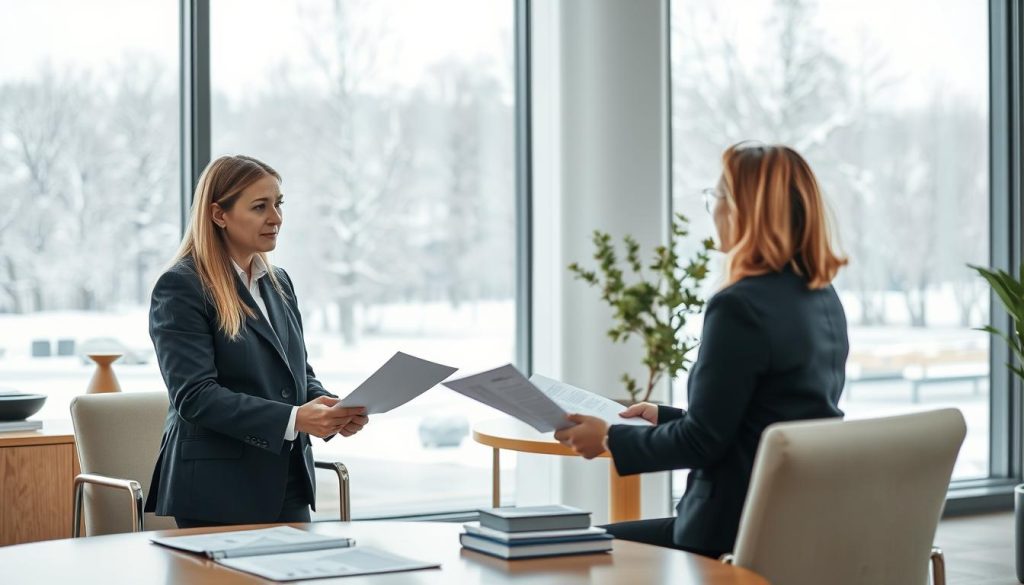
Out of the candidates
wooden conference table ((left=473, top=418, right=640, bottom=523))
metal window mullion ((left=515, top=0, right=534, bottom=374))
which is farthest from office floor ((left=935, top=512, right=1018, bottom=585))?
metal window mullion ((left=515, top=0, right=534, bottom=374))

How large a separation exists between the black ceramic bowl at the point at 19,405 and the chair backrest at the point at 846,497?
2760 mm

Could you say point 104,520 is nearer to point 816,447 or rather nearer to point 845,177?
point 816,447

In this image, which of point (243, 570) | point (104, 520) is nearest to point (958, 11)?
point (104, 520)

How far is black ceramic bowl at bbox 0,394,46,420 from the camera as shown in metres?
4.05

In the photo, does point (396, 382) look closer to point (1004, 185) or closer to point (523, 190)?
point (523, 190)

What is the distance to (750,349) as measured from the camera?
2.35m

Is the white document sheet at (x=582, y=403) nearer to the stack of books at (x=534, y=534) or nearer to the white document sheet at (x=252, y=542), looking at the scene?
the stack of books at (x=534, y=534)

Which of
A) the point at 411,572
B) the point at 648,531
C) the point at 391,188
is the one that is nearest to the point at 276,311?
the point at 648,531

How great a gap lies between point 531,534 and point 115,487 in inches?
64.1

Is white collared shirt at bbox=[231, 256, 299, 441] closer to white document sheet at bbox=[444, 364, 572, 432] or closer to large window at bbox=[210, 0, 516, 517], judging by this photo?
white document sheet at bbox=[444, 364, 572, 432]

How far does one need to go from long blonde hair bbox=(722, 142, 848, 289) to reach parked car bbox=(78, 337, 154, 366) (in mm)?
2927

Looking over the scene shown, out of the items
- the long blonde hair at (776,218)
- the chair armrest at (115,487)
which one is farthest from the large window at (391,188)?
the long blonde hair at (776,218)

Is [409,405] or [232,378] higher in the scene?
[232,378]

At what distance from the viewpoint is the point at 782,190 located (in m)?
2.45
